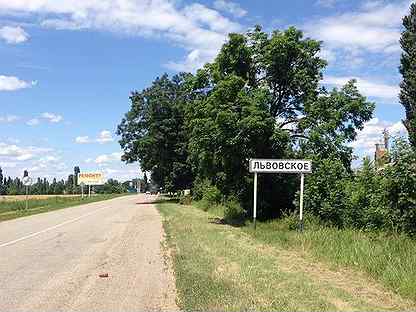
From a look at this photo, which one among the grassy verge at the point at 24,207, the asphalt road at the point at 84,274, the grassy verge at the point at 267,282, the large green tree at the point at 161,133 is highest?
the large green tree at the point at 161,133

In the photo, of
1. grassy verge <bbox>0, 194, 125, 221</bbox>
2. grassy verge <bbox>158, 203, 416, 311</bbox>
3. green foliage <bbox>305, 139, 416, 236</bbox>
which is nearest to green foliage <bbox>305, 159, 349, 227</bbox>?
green foliage <bbox>305, 139, 416, 236</bbox>

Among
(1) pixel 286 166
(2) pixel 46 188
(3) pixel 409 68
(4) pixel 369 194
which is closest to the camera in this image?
(4) pixel 369 194

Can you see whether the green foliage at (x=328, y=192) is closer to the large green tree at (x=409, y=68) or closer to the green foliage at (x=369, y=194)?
the green foliage at (x=369, y=194)

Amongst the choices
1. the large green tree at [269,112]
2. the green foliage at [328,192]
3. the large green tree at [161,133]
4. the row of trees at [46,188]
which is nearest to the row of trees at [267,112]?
the large green tree at [269,112]

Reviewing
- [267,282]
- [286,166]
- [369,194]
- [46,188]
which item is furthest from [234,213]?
[46,188]

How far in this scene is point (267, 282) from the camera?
10055mm

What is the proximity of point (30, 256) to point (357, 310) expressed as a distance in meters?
9.58

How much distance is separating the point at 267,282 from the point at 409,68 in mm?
27292

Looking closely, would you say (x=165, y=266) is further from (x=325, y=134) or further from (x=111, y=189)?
(x=111, y=189)

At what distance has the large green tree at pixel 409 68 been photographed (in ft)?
109

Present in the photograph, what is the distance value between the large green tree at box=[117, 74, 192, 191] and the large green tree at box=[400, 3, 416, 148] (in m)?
27.0

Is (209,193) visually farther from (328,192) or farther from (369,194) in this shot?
(369,194)

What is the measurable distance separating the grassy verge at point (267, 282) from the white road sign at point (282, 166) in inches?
152

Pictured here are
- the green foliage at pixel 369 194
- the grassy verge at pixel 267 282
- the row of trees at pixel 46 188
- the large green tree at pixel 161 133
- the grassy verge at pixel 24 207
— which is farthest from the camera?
the row of trees at pixel 46 188
